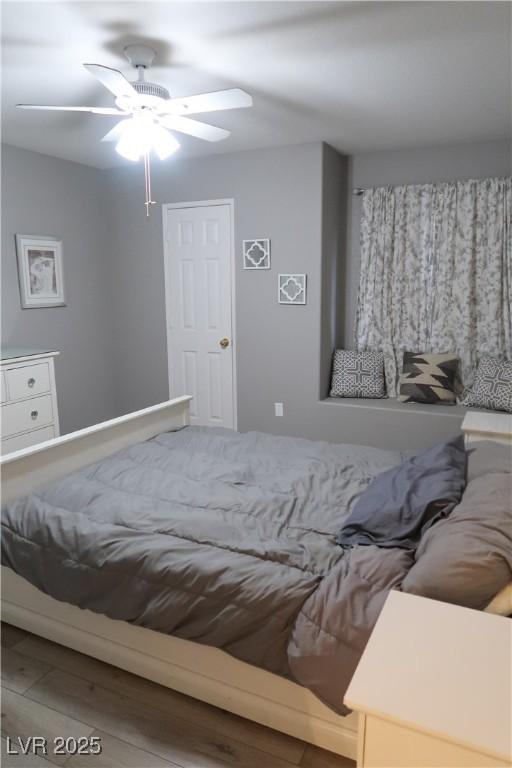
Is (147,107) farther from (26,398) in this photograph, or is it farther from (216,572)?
(26,398)

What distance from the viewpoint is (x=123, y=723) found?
67.7 inches

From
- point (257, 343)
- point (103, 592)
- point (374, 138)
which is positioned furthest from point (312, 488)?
point (374, 138)

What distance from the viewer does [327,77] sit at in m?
2.56

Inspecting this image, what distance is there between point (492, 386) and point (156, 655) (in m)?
2.92

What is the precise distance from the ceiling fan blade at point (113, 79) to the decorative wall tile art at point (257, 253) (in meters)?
2.05

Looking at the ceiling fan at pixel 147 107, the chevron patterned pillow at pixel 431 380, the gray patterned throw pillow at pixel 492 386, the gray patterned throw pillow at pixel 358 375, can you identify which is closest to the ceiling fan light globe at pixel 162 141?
the ceiling fan at pixel 147 107

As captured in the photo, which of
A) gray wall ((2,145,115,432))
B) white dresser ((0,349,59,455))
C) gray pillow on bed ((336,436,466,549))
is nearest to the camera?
gray pillow on bed ((336,436,466,549))

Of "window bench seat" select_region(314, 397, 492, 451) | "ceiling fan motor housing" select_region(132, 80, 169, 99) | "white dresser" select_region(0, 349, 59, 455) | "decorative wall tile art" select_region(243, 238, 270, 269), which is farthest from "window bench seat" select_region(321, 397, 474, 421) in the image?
"ceiling fan motor housing" select_region(132, 80, 169, 99)

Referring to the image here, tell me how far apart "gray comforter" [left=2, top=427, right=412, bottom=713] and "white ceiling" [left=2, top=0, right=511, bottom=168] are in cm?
189

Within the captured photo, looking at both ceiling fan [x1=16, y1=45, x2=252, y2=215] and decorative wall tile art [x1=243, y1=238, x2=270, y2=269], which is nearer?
ceiling fan [x1=16, y1=45, x2=252, y2=215]

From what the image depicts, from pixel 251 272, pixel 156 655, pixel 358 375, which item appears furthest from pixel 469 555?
pixel 251 272

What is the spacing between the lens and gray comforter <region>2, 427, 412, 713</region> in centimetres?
149

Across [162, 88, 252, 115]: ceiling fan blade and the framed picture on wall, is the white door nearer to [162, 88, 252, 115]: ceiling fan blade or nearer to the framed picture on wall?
the framed picture on wall

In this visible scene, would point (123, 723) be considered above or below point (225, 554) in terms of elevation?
below
